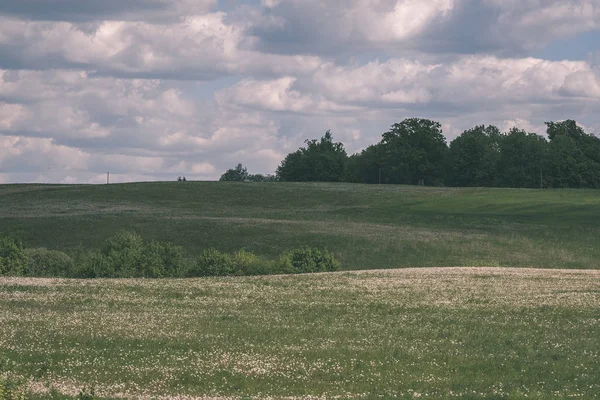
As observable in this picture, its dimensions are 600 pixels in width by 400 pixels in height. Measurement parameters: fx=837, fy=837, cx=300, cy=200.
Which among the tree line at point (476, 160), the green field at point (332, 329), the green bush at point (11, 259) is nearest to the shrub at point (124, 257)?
the green bush at point (11, 259)

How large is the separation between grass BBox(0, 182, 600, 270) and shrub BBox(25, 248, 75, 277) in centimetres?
1681

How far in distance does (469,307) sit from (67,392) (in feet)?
58.9

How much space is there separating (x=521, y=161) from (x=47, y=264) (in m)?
142

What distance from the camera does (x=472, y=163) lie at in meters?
187

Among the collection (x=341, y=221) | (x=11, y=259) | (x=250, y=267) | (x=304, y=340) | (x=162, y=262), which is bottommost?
(x=250, y=267)

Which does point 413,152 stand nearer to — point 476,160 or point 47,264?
point 476,160

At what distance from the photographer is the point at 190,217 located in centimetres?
8644

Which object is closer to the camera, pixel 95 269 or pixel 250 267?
pixel 95 269

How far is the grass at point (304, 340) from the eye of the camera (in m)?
18.2

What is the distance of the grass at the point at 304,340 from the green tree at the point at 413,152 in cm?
14749

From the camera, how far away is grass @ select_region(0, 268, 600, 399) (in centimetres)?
1820

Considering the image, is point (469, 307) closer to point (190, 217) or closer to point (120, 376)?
point (120, 376)

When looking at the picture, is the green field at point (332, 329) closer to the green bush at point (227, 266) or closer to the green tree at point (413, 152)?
the green bush at point (227, 266)

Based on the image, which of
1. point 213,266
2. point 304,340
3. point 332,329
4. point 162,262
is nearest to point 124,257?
point 162,262
